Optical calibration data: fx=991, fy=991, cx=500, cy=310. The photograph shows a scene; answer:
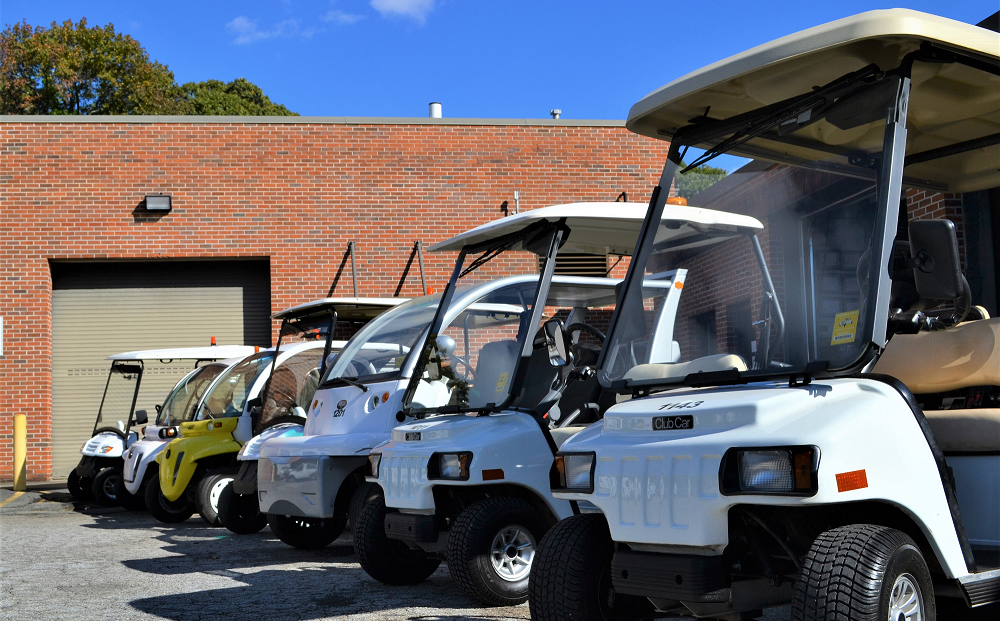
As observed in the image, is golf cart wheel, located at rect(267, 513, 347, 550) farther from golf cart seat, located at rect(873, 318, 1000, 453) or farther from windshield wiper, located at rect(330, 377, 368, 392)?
golf cart seat, located at rect(873, 318, 1000, 453)

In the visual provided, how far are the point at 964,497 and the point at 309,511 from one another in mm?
5004

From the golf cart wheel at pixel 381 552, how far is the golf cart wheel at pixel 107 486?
856 cm

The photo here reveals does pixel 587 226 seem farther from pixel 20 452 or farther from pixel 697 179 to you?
pixel 20 452

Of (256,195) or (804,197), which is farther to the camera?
(256,195)

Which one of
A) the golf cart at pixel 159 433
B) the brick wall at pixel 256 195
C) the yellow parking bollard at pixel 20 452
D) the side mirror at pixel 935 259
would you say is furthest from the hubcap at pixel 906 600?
the yellow parking bollard at pixel 20 452

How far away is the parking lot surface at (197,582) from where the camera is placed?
5.77 m

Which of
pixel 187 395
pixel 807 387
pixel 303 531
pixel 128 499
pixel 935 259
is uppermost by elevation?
pixel 935 259

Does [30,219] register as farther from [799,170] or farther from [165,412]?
[799,170]

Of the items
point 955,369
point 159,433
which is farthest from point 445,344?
point 159,433

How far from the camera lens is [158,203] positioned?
1767 cm

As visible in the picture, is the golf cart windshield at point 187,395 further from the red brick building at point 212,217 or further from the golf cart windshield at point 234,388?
the red brick building at point 212,217

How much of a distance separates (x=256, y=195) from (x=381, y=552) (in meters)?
12.7

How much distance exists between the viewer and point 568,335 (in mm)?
5453

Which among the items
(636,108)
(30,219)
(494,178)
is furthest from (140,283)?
(636,108)
